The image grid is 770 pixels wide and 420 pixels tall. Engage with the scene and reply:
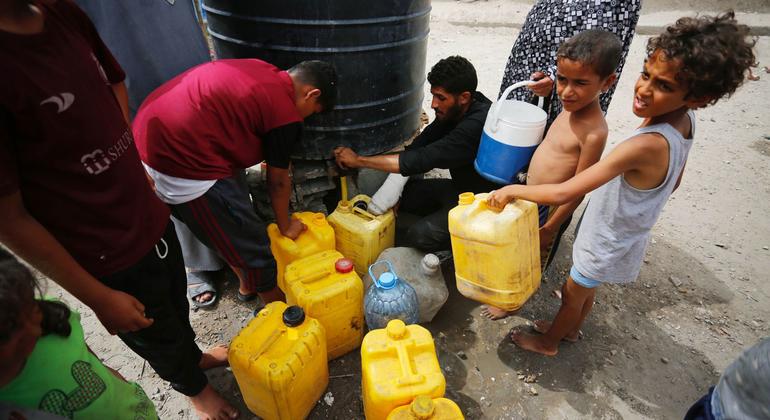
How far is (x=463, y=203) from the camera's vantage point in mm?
1920

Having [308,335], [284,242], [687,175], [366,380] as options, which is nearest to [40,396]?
[308,335]

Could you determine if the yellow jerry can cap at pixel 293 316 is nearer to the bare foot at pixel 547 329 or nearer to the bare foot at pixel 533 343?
the bare foot at pixel 533 343

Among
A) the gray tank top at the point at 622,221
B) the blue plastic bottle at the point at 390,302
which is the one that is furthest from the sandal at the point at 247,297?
the gray tank top at the point at 622,221

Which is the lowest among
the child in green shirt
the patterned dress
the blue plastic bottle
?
the blue plastic bottle

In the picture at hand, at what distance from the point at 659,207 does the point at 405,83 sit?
1.64 meters

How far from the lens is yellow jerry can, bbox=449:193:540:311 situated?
6.01 feet

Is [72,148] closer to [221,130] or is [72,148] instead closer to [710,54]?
[221,130]

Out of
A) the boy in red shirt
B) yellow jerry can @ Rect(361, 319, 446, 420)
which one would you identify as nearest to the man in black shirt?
the boy in red shirt

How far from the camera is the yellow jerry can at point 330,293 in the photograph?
6.73 ft

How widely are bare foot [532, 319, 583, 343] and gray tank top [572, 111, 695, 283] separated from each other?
617mm

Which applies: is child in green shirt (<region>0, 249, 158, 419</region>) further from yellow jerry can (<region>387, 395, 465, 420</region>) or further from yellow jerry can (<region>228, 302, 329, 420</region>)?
yellow jerry can (<region>387, 395, 465, 420</region>)

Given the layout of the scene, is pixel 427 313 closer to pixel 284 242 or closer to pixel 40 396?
pixel 284 242

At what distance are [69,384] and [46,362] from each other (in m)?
0.09

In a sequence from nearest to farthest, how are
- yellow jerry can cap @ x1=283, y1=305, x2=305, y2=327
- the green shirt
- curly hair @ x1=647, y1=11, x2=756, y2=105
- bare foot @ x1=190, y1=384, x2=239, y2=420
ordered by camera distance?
the green shirt
curly hair @ x1=647, y1=11, x2=756, y2=105
yellow jerry can cap @ x1=283, y1=305, x2=305, y2=327
bare foot @ x1=190, y1=384, x2=239, y2=420
